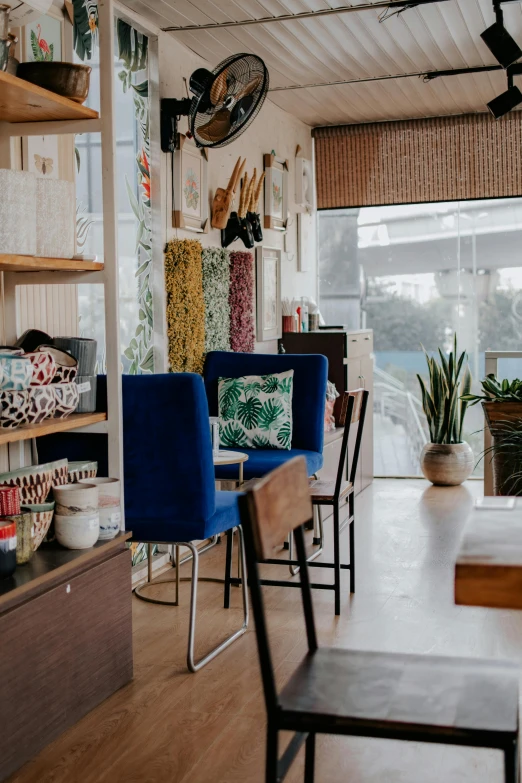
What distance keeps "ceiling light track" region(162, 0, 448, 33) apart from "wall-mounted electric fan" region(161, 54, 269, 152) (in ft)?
2.10

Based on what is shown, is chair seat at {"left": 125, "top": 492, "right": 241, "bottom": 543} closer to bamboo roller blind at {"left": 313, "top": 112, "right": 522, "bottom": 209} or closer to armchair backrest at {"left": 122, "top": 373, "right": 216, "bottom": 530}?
armchair backrest at {"left": 122, "top": 373, "right": 216, "bottom": 530}

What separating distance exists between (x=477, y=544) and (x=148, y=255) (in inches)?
127

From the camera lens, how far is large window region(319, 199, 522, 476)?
713 cm

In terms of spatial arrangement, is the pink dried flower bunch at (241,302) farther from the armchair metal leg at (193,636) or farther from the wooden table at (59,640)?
the wooden table at (59,640)

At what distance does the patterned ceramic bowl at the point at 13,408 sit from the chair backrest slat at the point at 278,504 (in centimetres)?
108

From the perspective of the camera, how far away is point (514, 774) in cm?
155

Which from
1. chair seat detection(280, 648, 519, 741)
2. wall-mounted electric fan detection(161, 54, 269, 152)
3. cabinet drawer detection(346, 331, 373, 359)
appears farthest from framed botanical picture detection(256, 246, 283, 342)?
chair seat detection(280, 648, 519, 741)

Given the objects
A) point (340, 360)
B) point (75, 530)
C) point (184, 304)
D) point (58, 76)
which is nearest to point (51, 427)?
point (75, 530)

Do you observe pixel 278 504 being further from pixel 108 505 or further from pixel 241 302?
pixel 241 302

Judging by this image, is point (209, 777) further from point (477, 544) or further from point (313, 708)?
point (477, 544)

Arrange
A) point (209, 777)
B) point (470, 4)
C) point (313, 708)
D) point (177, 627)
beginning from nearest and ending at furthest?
point (313, 708), point (209, 777), point (177, 627), point (470, 4)

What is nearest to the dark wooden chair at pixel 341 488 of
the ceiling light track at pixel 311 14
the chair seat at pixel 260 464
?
the chair seat at pixel 260 464

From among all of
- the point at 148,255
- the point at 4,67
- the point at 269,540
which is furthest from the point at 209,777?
the point at 148,255

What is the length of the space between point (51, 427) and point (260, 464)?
5.95ft
